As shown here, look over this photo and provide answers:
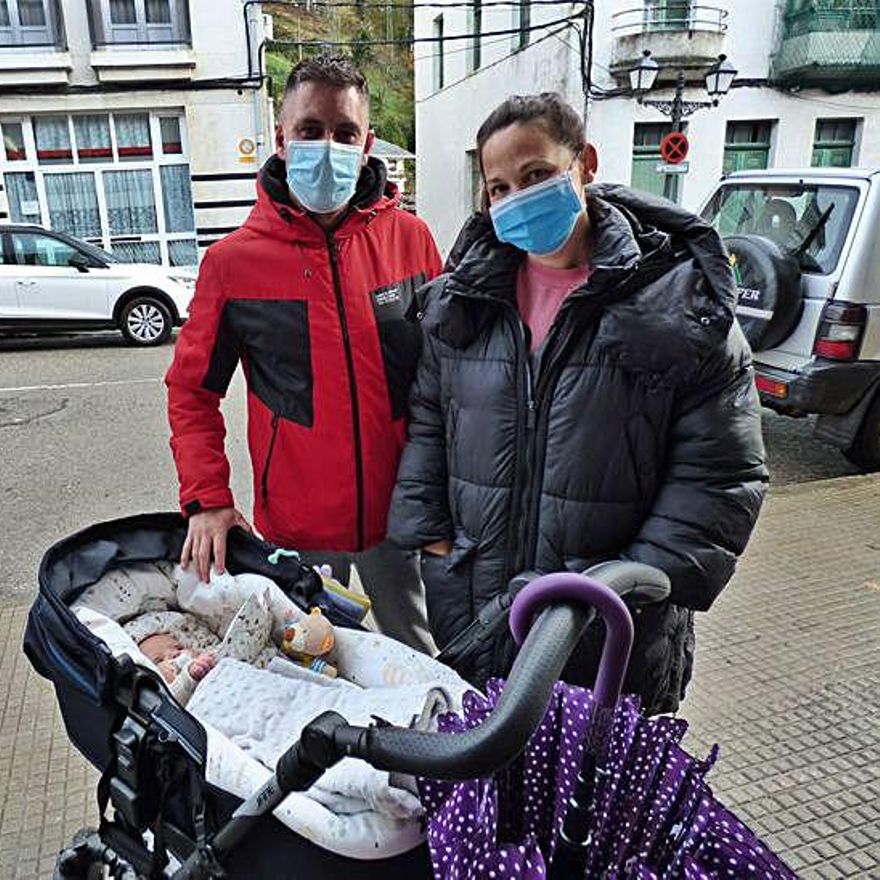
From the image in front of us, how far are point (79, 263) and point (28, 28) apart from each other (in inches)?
253

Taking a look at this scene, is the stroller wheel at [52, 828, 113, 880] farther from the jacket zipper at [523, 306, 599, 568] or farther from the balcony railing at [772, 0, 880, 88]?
the balcony railing at [772, 0, 880, 88]

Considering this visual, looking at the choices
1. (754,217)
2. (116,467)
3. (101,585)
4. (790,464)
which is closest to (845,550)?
(790,464)

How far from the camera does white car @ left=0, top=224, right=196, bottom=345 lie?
9.80 meters

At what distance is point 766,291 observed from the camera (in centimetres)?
516

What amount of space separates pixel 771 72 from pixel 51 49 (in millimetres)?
12209

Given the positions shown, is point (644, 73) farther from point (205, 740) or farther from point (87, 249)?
point (205, 740)

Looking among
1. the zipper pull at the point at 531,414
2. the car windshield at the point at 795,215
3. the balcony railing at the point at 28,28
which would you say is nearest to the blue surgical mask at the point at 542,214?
the zipper pull at the point at 531,414

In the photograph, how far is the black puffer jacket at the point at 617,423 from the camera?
1550mm

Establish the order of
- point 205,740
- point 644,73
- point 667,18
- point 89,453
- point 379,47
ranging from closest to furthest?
point 205,740
point 89,453
point 644,73
point 667,18
point 379,47

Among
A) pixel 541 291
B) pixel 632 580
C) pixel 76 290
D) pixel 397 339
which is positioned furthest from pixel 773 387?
pixel 76 290

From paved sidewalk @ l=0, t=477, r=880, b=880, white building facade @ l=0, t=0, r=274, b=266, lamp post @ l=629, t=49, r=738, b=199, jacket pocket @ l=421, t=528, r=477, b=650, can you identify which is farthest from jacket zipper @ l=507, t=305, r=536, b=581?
white building facade @ l=0, t=0, r=274, b=266

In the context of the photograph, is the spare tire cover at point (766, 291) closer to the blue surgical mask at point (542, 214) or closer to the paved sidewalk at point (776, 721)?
the paved sidewalk at point (776, 721)

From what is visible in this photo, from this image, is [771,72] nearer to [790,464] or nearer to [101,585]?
[790,464]

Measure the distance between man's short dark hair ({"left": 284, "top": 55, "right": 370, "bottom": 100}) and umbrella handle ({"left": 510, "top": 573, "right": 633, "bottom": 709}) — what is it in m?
1.50
